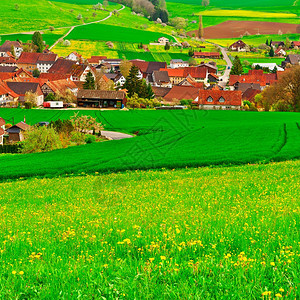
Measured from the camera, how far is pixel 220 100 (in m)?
96.6

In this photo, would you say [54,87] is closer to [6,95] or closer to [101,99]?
[6,95]

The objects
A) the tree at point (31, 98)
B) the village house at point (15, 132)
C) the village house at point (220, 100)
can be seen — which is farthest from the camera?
the tree at point (31, 98)

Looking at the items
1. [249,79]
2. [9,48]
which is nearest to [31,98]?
[249,79]

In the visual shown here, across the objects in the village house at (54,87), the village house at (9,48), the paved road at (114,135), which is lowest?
the paved road at (114,135)

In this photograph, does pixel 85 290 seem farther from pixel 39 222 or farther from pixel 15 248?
pixel 39 222

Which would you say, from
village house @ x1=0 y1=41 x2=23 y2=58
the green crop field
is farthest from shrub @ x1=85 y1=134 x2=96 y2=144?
village house @ x1=0 y1=41 x2=23 y2=58

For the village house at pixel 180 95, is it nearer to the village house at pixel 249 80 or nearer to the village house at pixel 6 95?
the village house at pixel 249 80

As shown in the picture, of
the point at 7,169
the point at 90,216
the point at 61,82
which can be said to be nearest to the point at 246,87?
the point at 61,82

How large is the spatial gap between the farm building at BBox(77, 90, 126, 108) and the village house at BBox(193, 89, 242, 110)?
68.8 ft

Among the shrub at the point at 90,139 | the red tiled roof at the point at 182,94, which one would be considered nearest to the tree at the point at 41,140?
the shrub at the point at 90,139

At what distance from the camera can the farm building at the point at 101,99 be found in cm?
10112

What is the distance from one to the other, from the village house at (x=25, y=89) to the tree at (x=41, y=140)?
55.2m

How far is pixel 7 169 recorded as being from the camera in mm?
34562

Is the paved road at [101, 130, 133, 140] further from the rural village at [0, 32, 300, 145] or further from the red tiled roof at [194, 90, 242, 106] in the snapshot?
the red tiled roof at [194, 90, 242, 106]
